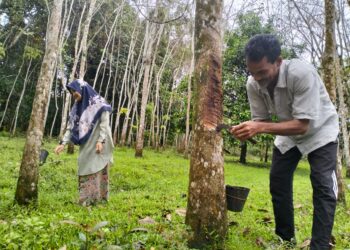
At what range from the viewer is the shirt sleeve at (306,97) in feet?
10.1

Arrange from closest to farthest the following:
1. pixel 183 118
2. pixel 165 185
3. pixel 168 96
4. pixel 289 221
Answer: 1. pixel 289 221
2. pixel 165 185
3. pixel 183 118
4. pixel 168 96

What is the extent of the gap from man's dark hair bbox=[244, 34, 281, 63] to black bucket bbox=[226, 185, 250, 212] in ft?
4.09

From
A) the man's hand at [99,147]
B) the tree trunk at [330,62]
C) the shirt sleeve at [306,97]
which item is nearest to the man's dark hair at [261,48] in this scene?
the shirt sleeve at [306,97]

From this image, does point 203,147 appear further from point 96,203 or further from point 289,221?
point 96,203

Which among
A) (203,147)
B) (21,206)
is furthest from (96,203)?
(203,147)

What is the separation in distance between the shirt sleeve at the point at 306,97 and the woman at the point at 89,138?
10.7 ft

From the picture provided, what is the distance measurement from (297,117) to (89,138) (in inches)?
139

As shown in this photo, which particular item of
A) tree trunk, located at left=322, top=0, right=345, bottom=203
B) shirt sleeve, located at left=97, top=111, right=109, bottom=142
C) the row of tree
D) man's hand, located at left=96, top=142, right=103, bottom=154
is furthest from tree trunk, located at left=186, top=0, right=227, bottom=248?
tree trunk, located at left=322, top=0, right=345, bottom=203

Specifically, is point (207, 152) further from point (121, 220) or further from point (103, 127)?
point (103, 127)

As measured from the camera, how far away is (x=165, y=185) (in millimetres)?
8961

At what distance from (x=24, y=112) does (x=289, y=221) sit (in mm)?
28696

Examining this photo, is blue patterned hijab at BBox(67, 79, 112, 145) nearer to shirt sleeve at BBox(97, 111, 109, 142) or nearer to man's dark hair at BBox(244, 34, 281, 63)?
shirt sleeve at BBox(97, 111, 109, 142)

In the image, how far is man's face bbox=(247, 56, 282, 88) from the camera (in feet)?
10.2

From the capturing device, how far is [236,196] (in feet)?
12.0
